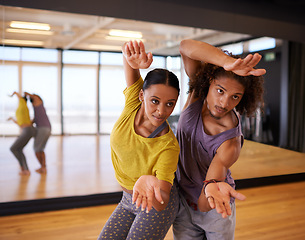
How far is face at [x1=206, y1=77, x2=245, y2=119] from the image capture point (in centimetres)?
121

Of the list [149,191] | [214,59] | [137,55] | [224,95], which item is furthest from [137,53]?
[149,191]

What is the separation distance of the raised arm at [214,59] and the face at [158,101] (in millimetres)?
164

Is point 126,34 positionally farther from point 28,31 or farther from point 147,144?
point 147,144

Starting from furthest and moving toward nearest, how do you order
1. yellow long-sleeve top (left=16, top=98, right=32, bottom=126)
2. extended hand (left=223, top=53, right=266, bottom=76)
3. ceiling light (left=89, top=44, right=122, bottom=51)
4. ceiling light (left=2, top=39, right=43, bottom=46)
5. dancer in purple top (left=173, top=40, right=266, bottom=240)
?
ceiling light (left=89, top=44, right=122, bottom=51)
yellow long-sleeve top (left=16, top=98, right=32, bottom=126)
ceiling light (left=2, top=39, right=43, bottom=46)
dancer in purple top (left=173, top=40, right=266, bottom=240)
extended hand (left=223, top=53, right=266, bottom=76)

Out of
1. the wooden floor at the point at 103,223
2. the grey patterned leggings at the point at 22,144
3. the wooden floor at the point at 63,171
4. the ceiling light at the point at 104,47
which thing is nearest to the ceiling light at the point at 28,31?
the ceiling light at the point at 104,47

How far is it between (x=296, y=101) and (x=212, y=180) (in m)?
3.91

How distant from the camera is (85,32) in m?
3.42

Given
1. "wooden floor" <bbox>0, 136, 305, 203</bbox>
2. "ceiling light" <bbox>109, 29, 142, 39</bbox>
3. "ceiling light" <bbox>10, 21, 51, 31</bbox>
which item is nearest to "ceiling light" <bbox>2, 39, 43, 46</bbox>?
"ceiling light" <bbox>10, 21, 51, 31</bbox>

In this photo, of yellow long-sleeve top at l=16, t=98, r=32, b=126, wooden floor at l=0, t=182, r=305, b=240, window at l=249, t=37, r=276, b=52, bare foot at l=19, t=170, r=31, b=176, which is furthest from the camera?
window at l=249, t=37, r=276, b=52

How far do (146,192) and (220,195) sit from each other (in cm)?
27

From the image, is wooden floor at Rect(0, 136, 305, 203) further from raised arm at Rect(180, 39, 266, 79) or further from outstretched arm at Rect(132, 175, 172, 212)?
outstretched arm at Rect(132, 175, 172, 212)

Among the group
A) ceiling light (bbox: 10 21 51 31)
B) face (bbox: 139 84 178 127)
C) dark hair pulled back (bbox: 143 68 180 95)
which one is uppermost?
ceiling light (bbox: 10 21 51 31)

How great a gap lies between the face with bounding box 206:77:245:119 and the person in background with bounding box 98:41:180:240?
0.17 metres

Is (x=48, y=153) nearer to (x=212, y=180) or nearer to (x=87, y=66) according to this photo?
(x=87, y=66)
